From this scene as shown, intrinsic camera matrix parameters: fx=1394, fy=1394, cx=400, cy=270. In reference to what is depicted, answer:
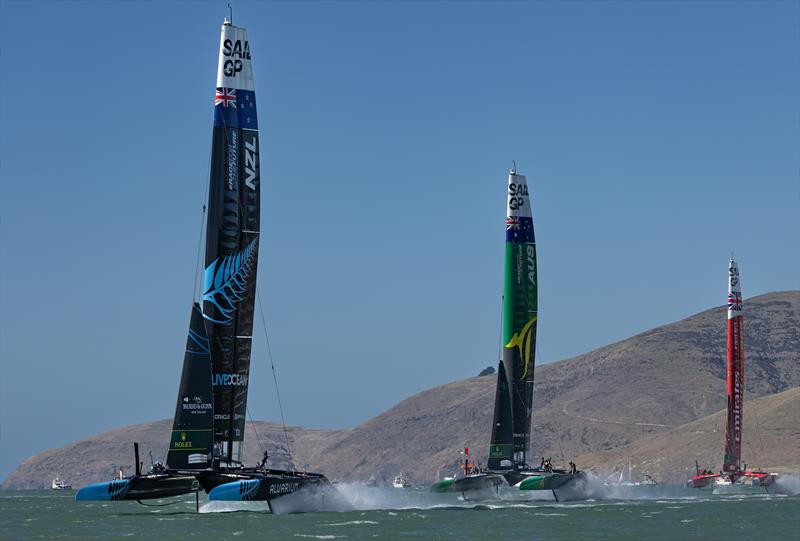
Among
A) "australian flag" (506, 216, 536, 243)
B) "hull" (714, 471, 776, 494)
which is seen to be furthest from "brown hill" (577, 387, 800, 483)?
"australian flag" (506, 216, 536, 243)

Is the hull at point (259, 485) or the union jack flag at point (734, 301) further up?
the union jack flag at point (734, 301)

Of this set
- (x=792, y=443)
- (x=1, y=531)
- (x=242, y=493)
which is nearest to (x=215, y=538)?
(x=242, y=493)

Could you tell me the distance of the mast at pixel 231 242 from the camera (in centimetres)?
4978

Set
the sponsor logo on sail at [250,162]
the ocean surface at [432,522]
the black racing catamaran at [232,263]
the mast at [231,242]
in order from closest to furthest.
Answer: the ocean surface at [432,522], the black racing catamaran at [232,263], the mast at [231,242], the sponsor logo on sail at [250,162]

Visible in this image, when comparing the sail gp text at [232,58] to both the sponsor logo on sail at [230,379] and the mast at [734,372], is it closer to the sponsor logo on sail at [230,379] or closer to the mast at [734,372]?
the sponsor logo on sail at [230,379]

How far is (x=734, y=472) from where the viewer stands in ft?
324

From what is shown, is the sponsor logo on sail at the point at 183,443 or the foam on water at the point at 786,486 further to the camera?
the foam on water at the point at 786,486

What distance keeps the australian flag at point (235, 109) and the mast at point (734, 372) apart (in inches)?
2120

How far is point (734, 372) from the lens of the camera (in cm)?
10050

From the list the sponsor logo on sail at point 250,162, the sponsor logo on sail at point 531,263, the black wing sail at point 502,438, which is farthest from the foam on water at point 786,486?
the sponsor logo on sail at point 250,162

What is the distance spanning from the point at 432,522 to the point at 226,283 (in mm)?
12388

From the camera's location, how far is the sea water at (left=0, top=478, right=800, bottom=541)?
46312 millimetres

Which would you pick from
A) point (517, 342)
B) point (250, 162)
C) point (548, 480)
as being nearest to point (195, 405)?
point (250, 162)

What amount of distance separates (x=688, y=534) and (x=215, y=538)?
1598 centimetres
